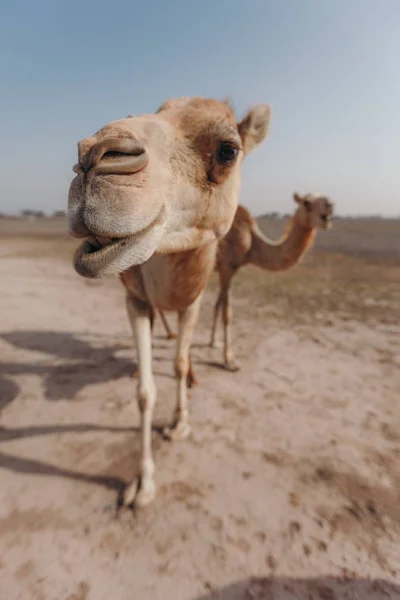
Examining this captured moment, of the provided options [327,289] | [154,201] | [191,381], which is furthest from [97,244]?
[327,289]

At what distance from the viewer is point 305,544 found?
7.75ft

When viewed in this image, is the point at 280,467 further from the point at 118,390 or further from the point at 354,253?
the point at 354,253

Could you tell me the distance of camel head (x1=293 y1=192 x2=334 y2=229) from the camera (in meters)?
5.01

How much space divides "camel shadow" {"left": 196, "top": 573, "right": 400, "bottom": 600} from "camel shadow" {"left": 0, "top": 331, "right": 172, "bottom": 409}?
2784 millimetres

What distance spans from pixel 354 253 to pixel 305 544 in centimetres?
1923

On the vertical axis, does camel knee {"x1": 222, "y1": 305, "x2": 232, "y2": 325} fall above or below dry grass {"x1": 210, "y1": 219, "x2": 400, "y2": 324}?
above

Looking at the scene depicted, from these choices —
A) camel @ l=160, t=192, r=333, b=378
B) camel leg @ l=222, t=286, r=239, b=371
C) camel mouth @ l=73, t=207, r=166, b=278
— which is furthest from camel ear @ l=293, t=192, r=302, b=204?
camel mouth @ l=73, t=207, r=166, b=278

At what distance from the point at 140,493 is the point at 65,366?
2.80 m

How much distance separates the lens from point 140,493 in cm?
266

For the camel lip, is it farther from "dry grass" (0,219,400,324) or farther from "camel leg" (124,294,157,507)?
"dry grass" (0,219,400,324)

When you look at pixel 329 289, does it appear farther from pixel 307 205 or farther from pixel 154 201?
pixel 154 201

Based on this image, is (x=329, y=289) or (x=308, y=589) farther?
(x=329, y=289)

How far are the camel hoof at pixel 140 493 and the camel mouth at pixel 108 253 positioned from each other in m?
1.97

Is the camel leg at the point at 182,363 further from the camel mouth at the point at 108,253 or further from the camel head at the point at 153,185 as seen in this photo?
the camel mouth at the point at 108,253
